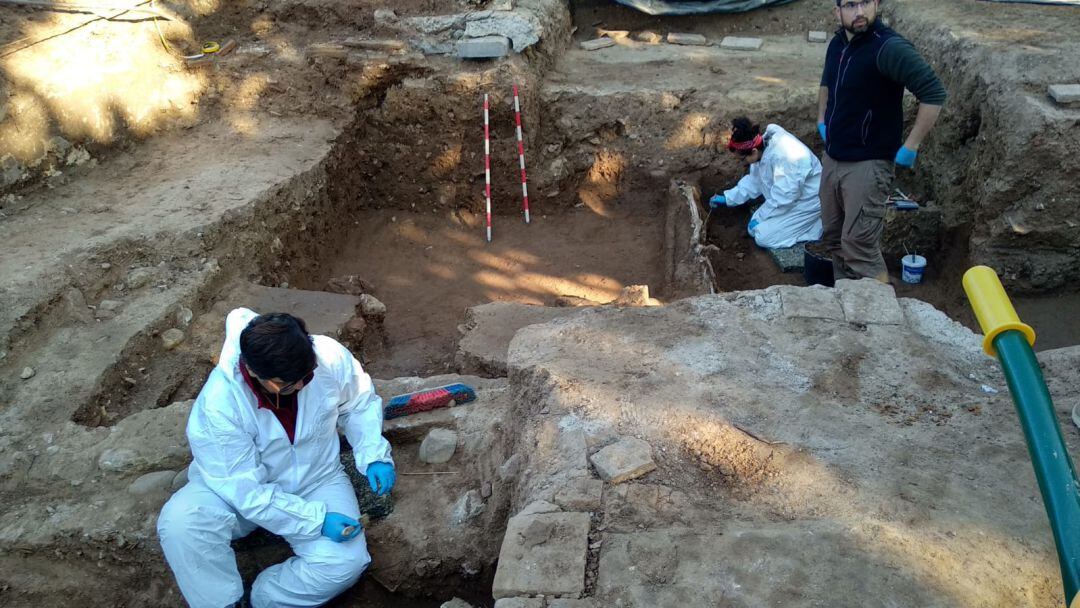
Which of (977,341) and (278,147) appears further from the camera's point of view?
(278,147)

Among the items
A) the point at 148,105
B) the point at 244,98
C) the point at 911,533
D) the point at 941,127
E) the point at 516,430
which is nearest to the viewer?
the point at 911,533

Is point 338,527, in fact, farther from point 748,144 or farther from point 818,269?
point 748,144

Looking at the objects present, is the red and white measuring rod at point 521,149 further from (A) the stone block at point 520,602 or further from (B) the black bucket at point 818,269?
(A) the stone block at point 520,602

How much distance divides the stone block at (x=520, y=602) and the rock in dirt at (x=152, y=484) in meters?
1.96

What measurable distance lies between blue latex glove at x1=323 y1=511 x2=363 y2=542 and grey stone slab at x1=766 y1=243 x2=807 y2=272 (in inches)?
172

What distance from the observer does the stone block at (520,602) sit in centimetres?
243

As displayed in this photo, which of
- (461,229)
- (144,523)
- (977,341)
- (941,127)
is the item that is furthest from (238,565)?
(941,127)

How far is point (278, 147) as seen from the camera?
703cm

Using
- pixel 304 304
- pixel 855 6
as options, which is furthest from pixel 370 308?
pixel 855 6

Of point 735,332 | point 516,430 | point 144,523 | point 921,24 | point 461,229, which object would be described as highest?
point 921,24

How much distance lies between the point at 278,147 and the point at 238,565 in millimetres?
4444

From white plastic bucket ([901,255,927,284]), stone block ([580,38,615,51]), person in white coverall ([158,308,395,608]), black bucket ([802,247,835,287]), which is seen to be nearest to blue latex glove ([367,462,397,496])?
person in white coverall ([158,308,395,608])

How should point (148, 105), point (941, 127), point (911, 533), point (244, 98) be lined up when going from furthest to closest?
point (244, 98) < point (148, 105) < point (941, 127) < point (911, 533)

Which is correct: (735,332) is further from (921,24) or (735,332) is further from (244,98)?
(244,98)
